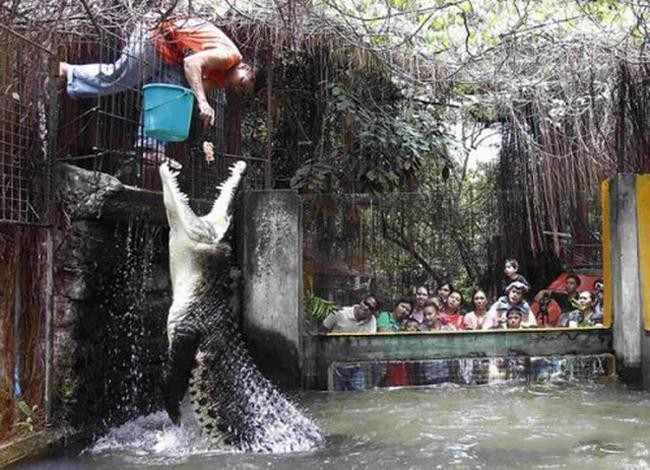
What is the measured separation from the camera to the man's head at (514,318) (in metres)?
8.20

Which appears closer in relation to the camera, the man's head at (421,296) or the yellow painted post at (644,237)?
the yellow painted post at (644,237)

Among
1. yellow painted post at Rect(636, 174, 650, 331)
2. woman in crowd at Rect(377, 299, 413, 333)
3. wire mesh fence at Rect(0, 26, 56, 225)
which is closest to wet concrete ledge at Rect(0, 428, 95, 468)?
wire mesh fence at Rect(0, 26, 56, 225)

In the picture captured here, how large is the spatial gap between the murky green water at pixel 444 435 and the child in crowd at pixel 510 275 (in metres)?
2.52

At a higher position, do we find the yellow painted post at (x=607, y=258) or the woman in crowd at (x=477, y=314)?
the yellow painted post at (x=607, y=258)

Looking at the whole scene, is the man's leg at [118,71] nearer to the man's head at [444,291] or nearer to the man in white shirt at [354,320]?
the man in white shirt at [354,320]

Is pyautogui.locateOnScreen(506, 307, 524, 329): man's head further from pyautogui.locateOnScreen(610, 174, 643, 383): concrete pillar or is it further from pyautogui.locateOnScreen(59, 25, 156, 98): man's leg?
pyautogui.locateOnScreen(59, 25, 156, 98): man's leg

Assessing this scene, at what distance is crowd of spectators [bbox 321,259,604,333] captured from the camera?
26.1 ft

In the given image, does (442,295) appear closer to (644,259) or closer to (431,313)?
(431,313)

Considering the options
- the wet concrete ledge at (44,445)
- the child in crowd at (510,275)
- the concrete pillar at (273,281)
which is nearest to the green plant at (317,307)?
the concrete pillar at (273,281)

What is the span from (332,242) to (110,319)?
10.8ft

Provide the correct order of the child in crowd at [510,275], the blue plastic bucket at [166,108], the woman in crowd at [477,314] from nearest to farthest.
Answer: the blue plastic bucket at [166,108], the woman in crowd at [477,314], the child in crowd at [510,275]

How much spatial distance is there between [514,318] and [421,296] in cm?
116

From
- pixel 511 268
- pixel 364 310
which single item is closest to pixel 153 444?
pixel 364 310

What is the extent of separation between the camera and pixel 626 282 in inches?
278
